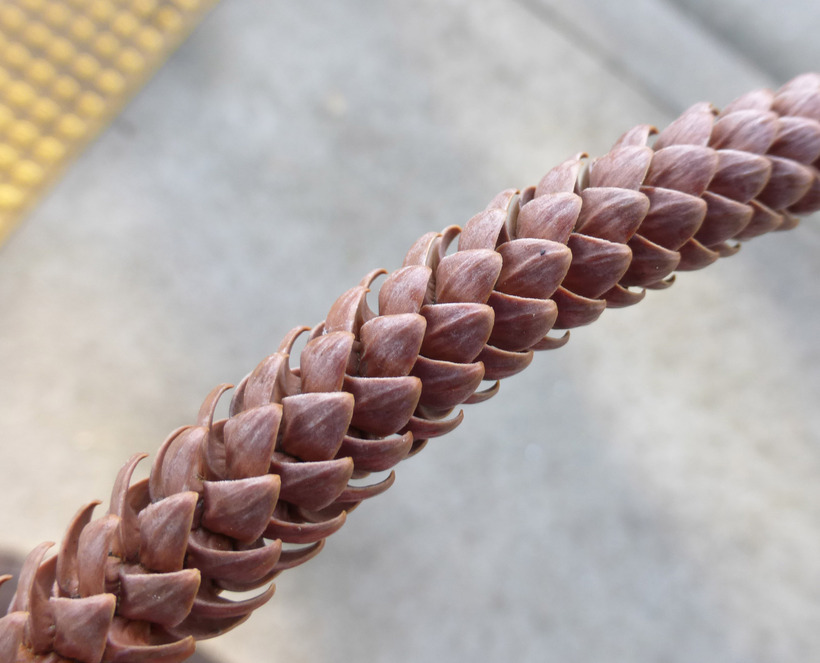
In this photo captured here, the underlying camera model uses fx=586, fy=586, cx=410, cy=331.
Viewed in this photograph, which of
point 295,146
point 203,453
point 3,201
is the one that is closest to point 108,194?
point 3,201

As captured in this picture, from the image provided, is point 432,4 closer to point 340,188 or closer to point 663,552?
point 340,188

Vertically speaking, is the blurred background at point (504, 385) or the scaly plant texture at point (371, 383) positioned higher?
the scaly plant texture at point (371, 383)

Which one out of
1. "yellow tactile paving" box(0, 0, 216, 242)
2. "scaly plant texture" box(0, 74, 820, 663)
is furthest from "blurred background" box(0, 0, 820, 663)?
"scaly plant texture" box(0, 74, 820, 663)

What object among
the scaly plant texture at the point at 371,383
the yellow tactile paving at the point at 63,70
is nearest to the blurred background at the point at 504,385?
the yellow tactile paving at the point at 63,70

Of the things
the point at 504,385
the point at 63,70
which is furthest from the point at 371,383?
the point at 63,70

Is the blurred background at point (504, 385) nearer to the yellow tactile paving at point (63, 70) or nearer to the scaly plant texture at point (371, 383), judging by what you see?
the yellow tactile paving at point (63, 70)

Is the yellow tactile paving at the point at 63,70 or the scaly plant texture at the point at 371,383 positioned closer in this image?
the scaly plant texture at the point at 371,383

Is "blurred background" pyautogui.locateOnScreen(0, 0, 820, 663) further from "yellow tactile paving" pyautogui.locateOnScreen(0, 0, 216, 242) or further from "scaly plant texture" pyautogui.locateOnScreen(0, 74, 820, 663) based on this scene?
"scaly plant texture" pyautogui.locateOnScreen(0, 74, 820, 663)
